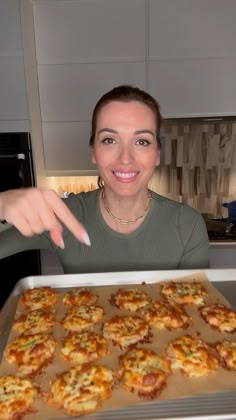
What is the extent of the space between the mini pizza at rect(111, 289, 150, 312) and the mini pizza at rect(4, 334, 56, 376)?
247mm

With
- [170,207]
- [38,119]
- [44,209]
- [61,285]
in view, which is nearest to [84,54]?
[38,119]

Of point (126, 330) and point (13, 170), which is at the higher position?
point (13, 170)

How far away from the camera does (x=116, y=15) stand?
256 centimetres

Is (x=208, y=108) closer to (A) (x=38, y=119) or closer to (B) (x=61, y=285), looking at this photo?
(A) (x=38, y=119)

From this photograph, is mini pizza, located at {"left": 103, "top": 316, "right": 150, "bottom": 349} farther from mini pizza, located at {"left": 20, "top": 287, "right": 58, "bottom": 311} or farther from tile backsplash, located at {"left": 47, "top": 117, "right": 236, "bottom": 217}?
tile backsplash, located at {"left": 47, "top": 117, "right": 236, "bottom": 217}

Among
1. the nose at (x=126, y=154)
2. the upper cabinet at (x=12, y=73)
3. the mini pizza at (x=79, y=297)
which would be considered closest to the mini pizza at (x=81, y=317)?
the mini pizza at (x=79, y=297)

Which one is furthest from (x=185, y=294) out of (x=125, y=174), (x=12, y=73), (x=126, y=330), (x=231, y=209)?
(x=12, y=73)

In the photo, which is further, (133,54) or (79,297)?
(133,54)

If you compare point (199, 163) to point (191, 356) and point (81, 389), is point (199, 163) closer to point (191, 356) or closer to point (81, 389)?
point (191, 356)

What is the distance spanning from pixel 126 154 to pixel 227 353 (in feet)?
2.29

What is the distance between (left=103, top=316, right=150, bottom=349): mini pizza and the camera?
3.48 ft

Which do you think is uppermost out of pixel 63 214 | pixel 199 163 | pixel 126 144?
pixel 126 144

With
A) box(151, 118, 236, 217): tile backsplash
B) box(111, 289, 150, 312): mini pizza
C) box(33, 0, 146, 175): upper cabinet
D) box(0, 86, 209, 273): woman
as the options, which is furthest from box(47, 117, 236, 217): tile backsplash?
box(111, 289, 150, 312): mini pizza

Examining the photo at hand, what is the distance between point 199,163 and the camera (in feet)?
9.53
